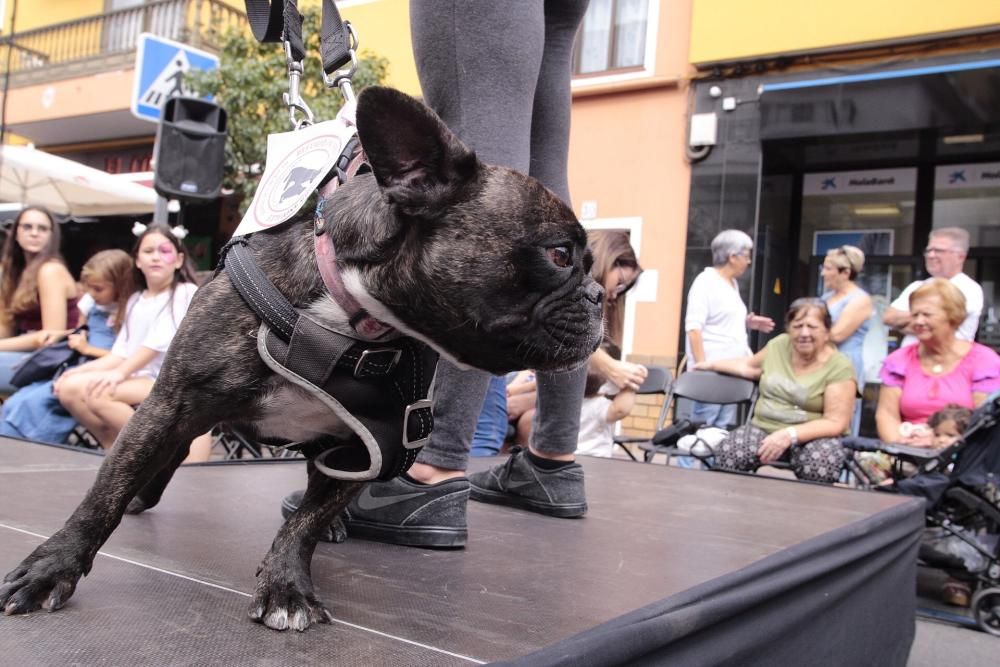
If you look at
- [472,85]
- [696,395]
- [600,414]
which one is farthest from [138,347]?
[696,395]

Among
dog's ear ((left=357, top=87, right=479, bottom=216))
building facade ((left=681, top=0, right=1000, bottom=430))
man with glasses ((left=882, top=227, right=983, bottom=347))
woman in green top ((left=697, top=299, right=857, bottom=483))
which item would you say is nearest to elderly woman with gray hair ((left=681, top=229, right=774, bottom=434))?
woman in green top ((left=697, top=299, right=857, bottom=483))

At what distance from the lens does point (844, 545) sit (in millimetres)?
1953

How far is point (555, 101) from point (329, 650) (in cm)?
146

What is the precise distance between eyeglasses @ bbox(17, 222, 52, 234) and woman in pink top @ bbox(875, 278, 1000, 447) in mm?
4599

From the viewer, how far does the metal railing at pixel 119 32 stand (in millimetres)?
12883

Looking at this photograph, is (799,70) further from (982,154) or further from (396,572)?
(396,572)

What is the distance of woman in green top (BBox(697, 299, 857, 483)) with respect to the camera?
4125 mm

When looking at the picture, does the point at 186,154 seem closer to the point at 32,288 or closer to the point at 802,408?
the point at 32,288

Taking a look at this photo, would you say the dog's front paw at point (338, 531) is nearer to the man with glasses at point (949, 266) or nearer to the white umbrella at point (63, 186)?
the man with glasses at point (949, 266)

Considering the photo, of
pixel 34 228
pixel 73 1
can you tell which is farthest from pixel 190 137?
pixel 73 1

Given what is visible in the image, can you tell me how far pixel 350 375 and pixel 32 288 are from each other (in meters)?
4.20

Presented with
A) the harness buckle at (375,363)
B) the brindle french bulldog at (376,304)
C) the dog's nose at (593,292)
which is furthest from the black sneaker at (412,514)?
the dog's nose at (593,292)

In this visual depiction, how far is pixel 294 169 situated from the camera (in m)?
1.38

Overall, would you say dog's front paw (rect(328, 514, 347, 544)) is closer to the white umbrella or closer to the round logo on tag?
the round logo on tag
